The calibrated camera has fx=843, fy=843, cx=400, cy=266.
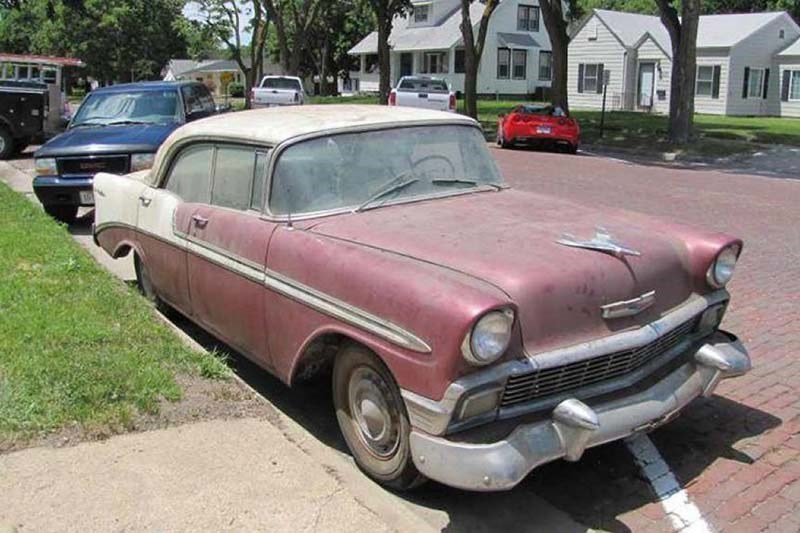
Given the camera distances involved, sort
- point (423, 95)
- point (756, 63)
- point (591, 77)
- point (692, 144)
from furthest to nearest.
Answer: point (591, 77) < point (756, 63) < point (423, 95) < point (692, 144)

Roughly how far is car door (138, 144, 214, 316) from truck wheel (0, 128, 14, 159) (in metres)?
14.1

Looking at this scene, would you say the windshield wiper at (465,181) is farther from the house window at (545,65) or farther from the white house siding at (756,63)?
the house window at (545,65)

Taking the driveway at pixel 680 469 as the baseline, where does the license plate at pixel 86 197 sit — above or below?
above

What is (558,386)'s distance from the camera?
354cm

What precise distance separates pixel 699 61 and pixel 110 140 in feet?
119

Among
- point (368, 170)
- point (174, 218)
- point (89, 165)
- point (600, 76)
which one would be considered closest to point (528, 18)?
point (600, 76)

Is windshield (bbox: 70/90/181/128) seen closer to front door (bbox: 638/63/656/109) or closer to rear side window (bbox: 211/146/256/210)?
rear side window (bbox: 211/146/256/210)

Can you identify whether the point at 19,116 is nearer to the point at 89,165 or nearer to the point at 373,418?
the point at 89,165

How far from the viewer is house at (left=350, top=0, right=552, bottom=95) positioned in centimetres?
5131

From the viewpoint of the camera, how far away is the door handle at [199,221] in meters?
5.00

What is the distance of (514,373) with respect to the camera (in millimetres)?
3322

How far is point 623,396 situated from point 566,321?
48cm

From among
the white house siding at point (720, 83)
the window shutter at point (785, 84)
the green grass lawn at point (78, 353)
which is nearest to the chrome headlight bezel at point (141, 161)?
the green grass lawn at point (78, 353)

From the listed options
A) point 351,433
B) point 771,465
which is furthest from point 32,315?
point 771,465
